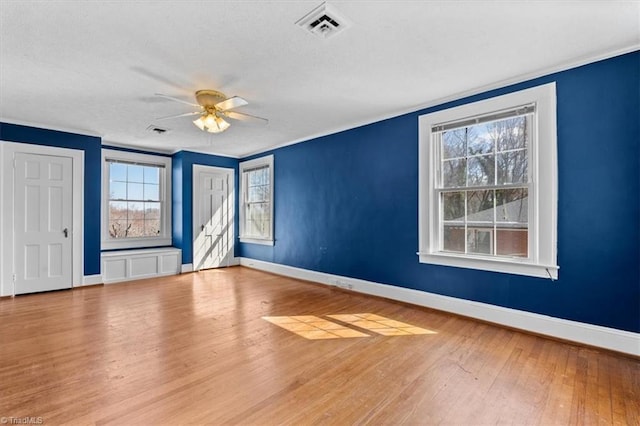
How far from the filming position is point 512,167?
3.16 m

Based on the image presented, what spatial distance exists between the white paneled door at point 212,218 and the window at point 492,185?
14.7ft

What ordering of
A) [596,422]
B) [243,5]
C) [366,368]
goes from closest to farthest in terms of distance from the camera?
[596,422]
[243,5]
[366,368]

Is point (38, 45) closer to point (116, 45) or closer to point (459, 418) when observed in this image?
point (116, 45)

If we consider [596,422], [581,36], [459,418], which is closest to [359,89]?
[581,36]

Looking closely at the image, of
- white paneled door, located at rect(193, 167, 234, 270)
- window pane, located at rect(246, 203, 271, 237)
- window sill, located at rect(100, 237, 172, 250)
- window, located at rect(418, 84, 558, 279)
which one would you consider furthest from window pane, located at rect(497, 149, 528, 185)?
window sill, located at rect(100, 237, 172, 250)

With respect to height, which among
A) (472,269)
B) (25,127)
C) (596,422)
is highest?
(25,127)

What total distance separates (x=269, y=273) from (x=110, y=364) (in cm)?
375

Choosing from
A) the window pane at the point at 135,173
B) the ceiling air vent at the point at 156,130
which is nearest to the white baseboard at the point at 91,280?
the window pane at the point at 135,173

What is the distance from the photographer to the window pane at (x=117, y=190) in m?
5.77

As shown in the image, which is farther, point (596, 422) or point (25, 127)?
point (25, 127)

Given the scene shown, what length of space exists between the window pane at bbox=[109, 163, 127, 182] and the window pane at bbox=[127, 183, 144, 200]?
166 millimetres

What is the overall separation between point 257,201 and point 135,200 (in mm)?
2373

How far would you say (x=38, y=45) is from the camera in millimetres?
2377

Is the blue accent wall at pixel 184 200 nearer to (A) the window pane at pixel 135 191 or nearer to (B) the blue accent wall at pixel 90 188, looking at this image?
(A) the window pane at pixel 135 191
